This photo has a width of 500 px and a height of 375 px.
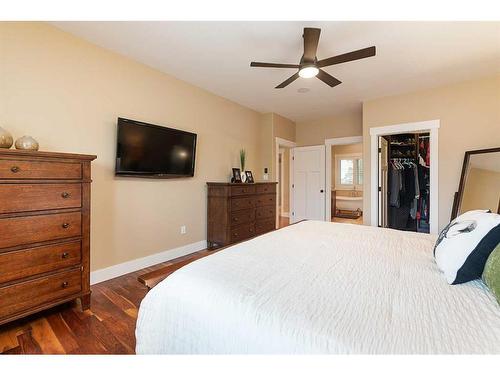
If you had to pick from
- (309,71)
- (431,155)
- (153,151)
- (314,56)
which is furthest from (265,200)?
(431,155)

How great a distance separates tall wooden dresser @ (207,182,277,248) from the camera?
349 cm

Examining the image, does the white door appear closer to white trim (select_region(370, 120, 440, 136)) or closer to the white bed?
white trim (select_region(370, 120, 440, 136))

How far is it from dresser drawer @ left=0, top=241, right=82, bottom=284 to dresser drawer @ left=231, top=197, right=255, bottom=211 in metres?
2.00

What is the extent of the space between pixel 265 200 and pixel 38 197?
3.08 meters

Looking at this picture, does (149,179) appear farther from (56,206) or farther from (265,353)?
(265,353)

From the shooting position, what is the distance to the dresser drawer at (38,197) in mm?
1581

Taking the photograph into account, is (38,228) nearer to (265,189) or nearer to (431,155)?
(265,189)

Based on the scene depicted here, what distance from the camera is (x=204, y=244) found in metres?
3.73

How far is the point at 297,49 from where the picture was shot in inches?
97.9

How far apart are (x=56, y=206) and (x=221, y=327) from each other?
5.53ft

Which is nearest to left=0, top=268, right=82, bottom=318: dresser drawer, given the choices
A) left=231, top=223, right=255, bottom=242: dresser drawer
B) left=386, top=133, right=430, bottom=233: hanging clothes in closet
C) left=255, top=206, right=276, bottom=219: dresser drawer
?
left=231, top=223, right=255, bottom=242: dresser drawer

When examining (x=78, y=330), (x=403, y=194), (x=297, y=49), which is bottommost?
(x=78, y=330)

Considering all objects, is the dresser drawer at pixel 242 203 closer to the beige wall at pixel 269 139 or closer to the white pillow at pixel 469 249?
the beige wall at pixel 269 139

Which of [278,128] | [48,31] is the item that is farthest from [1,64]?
[278,128]
